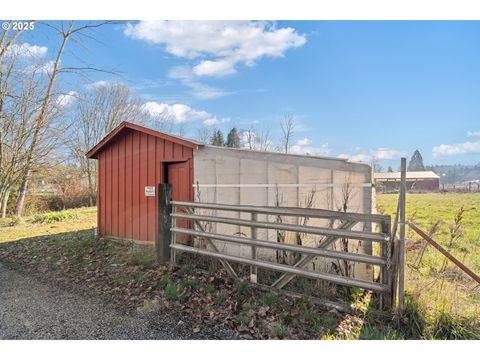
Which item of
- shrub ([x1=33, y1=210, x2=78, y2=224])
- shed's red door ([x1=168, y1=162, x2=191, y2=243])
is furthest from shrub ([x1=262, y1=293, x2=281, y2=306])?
shrub ([x1=33, y1=210, x2=78, y2=224])

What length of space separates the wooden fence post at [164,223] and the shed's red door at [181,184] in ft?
2.86

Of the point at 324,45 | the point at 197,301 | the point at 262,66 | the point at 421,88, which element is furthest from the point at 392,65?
the point at 197,301

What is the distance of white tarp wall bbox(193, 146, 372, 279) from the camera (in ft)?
13.0

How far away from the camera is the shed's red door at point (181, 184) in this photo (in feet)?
18.3

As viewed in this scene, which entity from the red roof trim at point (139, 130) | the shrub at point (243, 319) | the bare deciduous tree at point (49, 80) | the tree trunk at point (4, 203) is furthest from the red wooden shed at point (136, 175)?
the tree trunk at point (4, 203)

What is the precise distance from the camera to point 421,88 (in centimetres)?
368

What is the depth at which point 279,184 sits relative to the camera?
4.48 metres

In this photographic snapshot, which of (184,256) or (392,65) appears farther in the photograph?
(184,256)

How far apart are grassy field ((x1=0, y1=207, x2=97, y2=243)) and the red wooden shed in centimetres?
219

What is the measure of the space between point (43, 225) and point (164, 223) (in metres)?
6.98

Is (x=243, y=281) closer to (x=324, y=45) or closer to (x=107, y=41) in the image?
(x=324, y=45)

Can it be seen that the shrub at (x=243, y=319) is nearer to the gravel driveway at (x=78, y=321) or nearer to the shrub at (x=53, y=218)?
the gravel driveway at (x=78, y=321)
